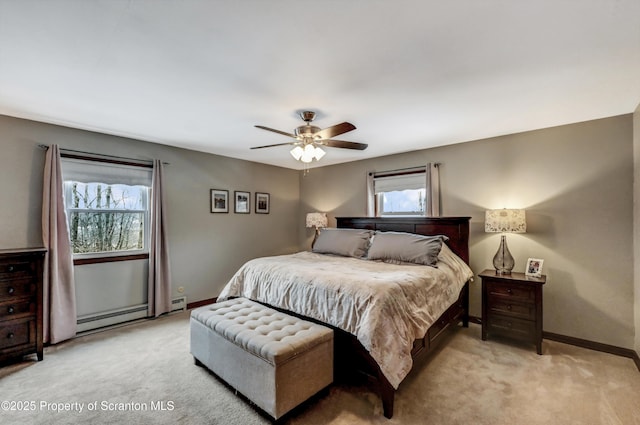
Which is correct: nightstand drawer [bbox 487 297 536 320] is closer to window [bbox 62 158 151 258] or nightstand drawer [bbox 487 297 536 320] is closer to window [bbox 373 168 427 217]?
window [bbox 373 168 427 217]

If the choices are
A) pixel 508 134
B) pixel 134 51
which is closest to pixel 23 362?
pixel 134 51

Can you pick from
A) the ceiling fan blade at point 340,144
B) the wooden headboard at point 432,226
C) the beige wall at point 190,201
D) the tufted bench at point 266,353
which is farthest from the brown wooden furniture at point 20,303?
the wooden headboard at point 432,226

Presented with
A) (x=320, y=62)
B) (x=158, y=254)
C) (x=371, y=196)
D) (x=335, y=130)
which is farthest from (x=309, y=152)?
(x=158, y=254)

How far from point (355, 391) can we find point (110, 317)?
10.1 feet

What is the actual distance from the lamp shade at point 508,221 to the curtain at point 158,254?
4.02m

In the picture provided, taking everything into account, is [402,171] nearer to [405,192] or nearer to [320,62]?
[405,192]

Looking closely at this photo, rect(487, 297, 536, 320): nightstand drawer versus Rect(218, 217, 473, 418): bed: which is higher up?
Rect(218, 217, 473, 418): bed

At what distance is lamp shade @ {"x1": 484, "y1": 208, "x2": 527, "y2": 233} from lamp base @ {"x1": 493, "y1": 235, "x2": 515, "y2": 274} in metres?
0.24

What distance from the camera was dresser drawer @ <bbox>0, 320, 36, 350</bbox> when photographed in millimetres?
2496

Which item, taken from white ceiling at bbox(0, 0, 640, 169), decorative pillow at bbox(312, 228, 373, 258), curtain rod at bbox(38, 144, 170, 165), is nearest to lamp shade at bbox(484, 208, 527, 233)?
white ceiling at bbox(0, 0, 640, 169)

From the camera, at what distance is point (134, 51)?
175 cm

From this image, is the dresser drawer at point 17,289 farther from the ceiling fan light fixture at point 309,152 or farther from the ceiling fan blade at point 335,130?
the ceiling fan blade at point 335,130

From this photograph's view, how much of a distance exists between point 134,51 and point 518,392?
11.7 ft

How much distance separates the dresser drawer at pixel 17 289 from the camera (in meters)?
2.50
